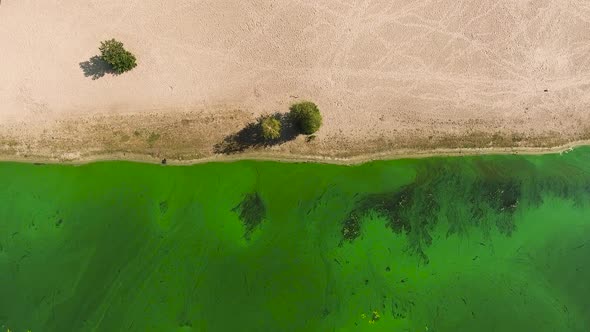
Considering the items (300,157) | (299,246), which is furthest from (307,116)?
(299,246)

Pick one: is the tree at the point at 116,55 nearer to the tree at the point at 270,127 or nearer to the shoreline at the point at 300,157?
the shoreline at the point at 300,157

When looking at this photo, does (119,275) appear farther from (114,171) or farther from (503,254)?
(503,254)

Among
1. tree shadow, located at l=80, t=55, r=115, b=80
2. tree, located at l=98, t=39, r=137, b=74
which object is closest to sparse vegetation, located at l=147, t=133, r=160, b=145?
tree, located at l=98, t=39, r=137, b=74

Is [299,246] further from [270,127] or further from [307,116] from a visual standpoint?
[307,116]

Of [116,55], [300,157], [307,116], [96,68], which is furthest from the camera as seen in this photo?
[300,157]

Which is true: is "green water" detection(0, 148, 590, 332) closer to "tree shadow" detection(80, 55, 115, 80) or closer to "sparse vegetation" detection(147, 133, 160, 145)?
"sparse vegetation" detection(147, 133, 160, 145)

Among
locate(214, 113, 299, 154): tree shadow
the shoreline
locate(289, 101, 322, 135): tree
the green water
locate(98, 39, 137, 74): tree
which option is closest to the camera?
locate(289, 101, 322, 135): tree
